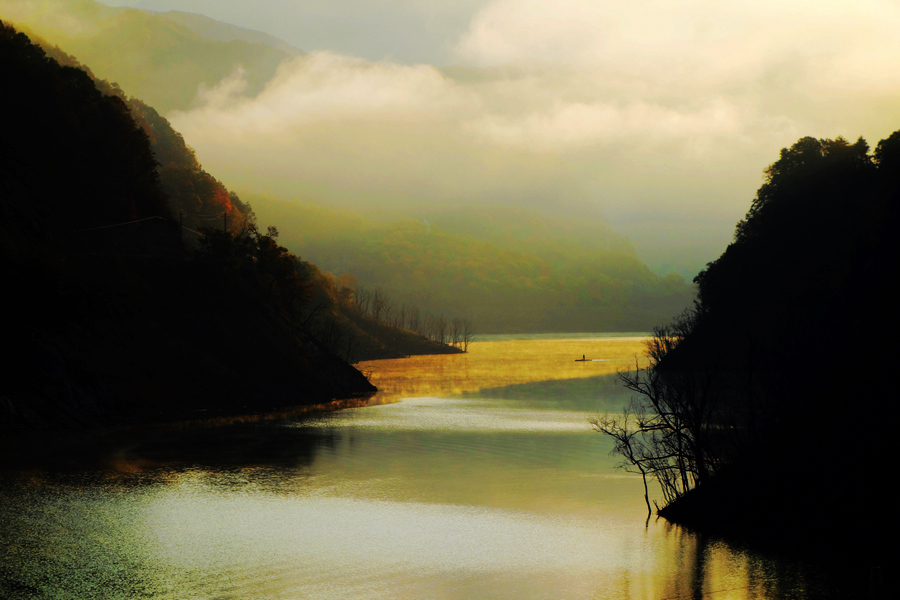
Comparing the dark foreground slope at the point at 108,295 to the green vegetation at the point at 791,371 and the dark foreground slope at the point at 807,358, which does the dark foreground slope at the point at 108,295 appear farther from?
the dark foreground slope at the point at 807,358

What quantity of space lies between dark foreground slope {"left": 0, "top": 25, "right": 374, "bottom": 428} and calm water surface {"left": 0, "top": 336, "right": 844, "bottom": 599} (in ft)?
30.8

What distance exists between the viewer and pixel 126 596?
22.5 meters

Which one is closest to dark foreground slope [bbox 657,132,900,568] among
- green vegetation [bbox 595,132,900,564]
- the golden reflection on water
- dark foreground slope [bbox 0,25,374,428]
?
green vegetation [bbox 595,132,900,564]

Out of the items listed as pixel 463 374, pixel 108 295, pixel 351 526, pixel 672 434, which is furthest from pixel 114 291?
pixel 463 374

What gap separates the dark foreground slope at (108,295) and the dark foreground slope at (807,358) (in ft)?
153

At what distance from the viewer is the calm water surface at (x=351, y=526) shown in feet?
80.0

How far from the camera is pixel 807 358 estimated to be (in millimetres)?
48219

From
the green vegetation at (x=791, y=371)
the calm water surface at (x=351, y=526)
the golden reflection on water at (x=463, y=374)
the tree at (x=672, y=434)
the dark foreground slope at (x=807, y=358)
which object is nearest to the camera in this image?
the calm water surface at (x=351, y=526)

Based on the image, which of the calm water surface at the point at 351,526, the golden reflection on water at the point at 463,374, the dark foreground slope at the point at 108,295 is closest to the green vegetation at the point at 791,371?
the calm water surface at the point at 351,526

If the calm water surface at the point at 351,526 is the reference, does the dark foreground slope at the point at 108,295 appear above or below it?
above

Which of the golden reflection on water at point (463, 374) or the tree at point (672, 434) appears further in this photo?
the golden reflection on water at point (463, 374)

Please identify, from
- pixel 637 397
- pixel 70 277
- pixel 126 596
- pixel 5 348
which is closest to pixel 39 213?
pixel 70 277

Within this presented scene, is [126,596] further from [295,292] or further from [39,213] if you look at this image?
[295,292]

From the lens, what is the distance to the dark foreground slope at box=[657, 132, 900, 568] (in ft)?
96.0
